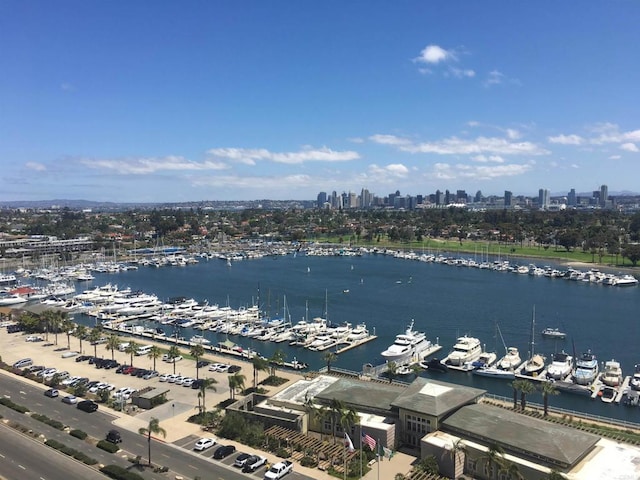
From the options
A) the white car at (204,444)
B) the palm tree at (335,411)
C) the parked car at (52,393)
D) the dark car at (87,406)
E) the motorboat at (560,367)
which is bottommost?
the motorboat at (560,367)

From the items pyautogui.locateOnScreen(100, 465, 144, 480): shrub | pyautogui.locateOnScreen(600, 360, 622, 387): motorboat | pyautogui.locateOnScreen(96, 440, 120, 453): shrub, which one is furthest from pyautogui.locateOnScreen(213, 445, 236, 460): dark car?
pyautogui.locateOnScreen(600, 360, 622, 387): motorboat

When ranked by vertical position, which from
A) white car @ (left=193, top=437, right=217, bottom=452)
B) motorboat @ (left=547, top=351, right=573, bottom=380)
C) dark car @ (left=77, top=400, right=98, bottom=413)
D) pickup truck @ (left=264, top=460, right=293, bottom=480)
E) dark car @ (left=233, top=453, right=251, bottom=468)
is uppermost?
pickup truck @ (left=264, top=460, right=293, bottom=480)

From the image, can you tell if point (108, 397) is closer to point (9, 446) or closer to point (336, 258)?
point (9, 446)

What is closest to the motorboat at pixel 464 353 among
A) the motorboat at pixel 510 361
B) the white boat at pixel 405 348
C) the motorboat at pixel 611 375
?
the motorboat at pixel 510 361

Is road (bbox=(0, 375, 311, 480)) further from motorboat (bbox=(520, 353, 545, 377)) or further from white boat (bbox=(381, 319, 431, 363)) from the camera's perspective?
motorboat (bbox=(520, 353, 545, 377))

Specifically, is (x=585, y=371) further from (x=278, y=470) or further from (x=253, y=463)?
(x=253, y=463)

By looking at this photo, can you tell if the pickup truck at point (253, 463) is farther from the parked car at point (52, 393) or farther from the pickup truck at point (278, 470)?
the parked car at point (52, 393)
